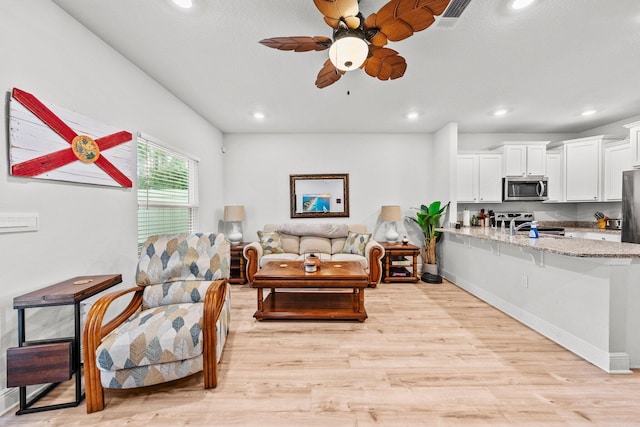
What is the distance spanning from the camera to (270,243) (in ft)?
14.1

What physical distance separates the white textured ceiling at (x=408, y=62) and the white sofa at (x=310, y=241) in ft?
6.06

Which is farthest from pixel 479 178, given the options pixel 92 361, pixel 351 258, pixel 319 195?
pixel 92 361

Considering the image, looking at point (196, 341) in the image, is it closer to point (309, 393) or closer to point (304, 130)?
point (309, 393)

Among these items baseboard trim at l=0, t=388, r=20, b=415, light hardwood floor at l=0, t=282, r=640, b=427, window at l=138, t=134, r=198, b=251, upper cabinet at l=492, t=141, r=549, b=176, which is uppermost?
upper cabinet at l=492, t=141, r=549, b=176

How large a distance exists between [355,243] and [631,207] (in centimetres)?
368

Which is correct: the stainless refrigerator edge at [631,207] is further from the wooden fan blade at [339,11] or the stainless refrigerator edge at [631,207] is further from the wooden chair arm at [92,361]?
the wooden chair arm at [92,361]

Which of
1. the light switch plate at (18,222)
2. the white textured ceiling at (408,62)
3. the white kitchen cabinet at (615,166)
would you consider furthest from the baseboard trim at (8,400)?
the white kitchen cabinet at (615,166)

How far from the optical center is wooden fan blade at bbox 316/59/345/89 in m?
1.99

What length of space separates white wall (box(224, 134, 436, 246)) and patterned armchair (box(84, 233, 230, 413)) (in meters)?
2.62

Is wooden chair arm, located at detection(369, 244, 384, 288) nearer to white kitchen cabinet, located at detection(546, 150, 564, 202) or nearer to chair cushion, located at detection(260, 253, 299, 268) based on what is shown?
chair cushion, located at detection(260, 253, 299, 268)

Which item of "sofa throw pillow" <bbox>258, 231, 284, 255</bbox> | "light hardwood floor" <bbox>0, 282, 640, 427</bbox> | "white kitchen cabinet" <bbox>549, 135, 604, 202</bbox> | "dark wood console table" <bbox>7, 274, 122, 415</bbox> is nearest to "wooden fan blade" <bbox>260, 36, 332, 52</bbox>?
"dark wood console table" <bbox>7, 274, 122, 415</bbox>

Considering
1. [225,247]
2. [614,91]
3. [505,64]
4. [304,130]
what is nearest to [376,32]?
[505,64]

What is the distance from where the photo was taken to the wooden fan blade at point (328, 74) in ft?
6.52

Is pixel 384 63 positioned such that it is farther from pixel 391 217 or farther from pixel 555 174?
pixel 555 174
